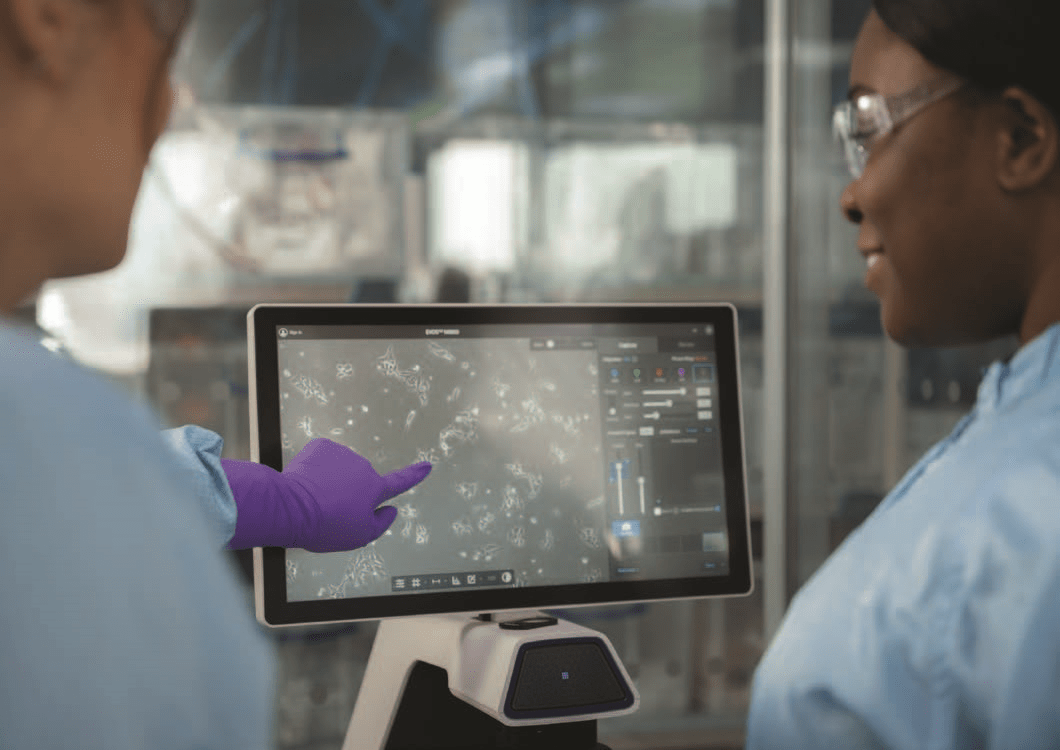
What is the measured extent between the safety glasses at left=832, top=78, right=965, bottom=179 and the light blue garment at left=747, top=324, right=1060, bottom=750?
0.22 meters

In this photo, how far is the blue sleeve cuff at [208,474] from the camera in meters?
1.09

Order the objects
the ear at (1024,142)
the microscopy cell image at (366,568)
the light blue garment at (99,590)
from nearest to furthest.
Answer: the light blue garment at (99,590) → the ear at (1024,142) → the microscopy cell image at (366,568)

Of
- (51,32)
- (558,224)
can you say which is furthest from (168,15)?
(558,224)

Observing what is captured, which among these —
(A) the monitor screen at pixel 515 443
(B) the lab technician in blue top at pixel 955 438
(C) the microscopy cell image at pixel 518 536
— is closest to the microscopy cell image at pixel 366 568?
(A) the monitor screen at pixel 515 443

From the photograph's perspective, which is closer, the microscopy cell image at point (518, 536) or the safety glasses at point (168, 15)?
the safety glasses at point (168, 15)

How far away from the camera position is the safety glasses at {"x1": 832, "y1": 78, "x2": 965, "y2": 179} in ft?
2.94

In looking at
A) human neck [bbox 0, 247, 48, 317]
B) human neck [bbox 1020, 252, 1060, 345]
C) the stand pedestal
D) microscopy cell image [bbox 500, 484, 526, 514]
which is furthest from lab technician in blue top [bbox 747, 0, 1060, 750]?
human neck [bbox 0, 247, 48, 317]

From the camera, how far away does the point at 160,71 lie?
0.62 meters

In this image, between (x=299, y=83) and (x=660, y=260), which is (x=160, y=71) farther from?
(x=660, y=260)

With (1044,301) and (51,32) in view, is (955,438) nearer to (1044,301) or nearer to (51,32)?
(1044,301)

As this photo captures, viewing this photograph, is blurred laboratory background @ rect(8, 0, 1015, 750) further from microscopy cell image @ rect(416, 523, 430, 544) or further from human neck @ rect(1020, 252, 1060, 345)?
human neck @ rect(1020, 252, 1060, 345)

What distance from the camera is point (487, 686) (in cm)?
119

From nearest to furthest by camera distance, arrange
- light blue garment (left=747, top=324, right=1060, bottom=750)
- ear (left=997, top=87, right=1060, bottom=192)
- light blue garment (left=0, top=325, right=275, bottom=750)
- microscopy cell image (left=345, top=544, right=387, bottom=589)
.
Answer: light blue garment (left=0, top=325, right=275, bottom=750) < light blue garment (left=747, top=324, right=1060, bottom=750) < ear (left=997, top=87, right=1060, bottom=192) < microscopy cell image (left=345, top=544, right=387, bottom=589)

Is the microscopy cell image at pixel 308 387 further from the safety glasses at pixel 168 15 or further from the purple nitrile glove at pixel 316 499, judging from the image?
the safety glasses at pixel 168 15
